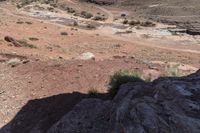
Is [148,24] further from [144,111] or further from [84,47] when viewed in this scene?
[144,111]

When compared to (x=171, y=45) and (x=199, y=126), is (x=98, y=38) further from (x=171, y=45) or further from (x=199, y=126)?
(x=199, y=126)

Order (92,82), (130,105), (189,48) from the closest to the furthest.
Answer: (130,105), (92,82), (189,48)

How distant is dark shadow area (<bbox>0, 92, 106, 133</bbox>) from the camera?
9.68 metres

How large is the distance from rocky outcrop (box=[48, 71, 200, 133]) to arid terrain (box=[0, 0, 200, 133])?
1.21 meters

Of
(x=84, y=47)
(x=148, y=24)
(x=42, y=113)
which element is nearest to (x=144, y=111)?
(x=42, y=113)

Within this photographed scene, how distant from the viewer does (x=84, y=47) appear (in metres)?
32.8

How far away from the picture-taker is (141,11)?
64125 mm

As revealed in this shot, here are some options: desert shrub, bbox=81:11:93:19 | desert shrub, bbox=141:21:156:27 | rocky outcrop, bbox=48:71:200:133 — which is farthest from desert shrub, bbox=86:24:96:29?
rocky outcrop, bbox=48:71:200:133

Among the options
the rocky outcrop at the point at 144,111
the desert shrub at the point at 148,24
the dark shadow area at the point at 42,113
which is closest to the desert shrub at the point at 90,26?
the desert shrub at the point at 148,24

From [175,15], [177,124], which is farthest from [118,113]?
[175,15]

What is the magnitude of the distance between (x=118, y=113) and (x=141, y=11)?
5752 cm

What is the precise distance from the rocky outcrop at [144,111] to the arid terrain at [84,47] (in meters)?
1.21

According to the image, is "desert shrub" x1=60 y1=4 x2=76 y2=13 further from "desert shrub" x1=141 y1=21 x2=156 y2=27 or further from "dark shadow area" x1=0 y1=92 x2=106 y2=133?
"dark shadow area" x1=0 y1=92 x2=106 y2=133

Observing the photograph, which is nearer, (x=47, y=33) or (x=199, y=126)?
(x=199, y=126)
